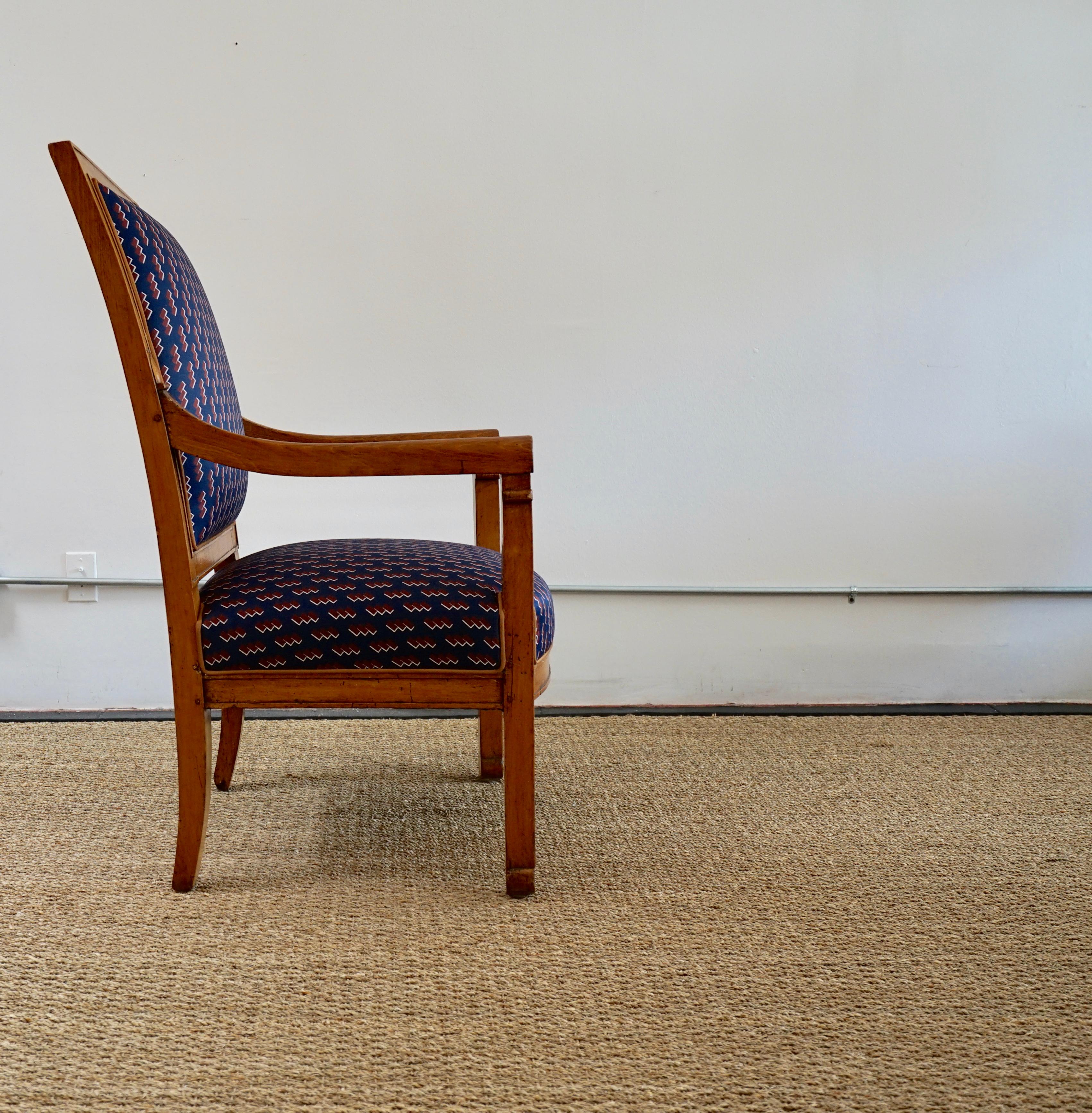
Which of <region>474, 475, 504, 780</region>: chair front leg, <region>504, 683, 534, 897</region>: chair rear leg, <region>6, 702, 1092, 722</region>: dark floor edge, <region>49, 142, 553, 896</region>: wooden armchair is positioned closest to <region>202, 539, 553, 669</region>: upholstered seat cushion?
<region>49, 142, 553, 896</region>: wooden armchair

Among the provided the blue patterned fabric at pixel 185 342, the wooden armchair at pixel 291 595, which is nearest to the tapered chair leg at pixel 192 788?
the wooden armchair at pixel 291 595

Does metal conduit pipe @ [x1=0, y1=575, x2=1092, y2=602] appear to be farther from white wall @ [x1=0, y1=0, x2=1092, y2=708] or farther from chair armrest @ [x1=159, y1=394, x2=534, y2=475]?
chair armrest @ [x1=159, y1=394, x2=534, y2=475]

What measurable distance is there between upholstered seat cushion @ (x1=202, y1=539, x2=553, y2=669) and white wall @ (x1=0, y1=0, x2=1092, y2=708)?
1098mm

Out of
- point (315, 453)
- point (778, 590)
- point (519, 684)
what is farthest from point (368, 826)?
point (778, 590)

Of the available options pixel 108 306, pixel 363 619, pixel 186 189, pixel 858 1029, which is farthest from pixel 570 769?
pixel 186 189

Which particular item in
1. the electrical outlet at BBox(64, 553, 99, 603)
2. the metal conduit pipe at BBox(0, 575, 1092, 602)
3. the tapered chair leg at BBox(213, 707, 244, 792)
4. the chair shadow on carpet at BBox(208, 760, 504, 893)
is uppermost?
the electrical outlet at BBox(64, 553, 99, 603)

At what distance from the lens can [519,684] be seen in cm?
138

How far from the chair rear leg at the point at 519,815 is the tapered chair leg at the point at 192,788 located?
449mm

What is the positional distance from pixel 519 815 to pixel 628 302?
1486 mm

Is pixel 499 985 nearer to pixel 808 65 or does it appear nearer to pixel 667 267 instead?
pixel 667 267

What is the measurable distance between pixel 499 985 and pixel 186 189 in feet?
6.72

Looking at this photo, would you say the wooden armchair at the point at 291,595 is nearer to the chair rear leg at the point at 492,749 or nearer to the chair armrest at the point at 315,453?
the chair armrest at the point at 315,453

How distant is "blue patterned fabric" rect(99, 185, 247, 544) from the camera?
1.32 m

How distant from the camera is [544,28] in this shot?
232cm
